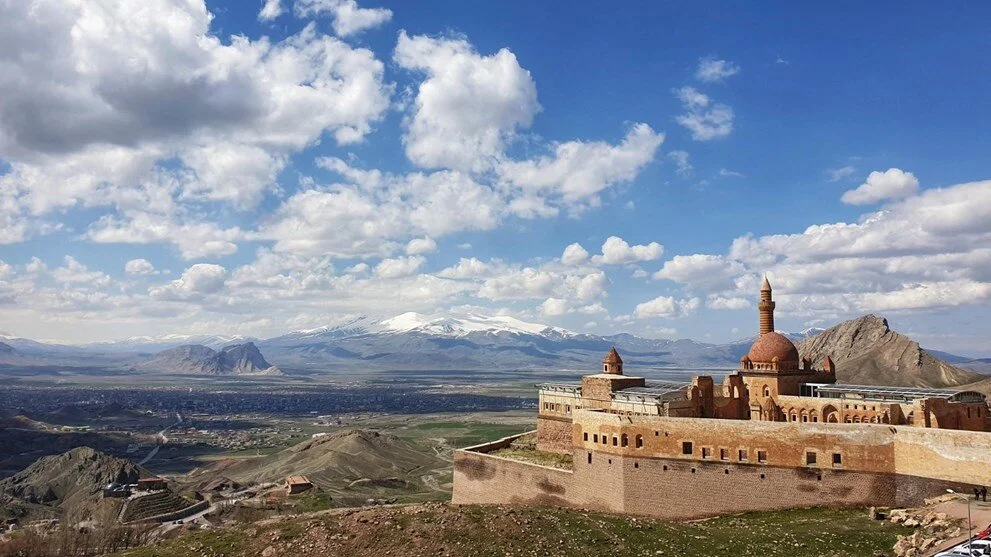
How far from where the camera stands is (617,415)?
51.3 metres

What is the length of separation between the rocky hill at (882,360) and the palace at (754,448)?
11436cm

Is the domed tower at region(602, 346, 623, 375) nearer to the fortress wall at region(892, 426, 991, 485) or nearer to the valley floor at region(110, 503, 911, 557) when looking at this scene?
the valley floor at region(110, 503, 911, 557)

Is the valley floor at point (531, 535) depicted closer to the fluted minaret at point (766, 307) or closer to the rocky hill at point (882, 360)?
the fluted minaret at point (766, 307)

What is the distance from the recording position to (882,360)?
572 ft

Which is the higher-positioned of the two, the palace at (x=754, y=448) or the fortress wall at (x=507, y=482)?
the palace at (x=754, y=448)

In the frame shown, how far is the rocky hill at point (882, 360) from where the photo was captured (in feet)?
518

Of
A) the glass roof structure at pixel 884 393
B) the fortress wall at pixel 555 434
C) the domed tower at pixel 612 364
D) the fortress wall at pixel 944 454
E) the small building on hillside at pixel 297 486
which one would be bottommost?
the small building on hillside at pixel 297 486

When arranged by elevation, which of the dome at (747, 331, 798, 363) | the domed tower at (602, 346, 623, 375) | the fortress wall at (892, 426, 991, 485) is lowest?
the fortress wall at (892, 426, 991, 485)

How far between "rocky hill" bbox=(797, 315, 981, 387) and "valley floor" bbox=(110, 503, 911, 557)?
131539 millimetres

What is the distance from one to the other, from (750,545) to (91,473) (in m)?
124

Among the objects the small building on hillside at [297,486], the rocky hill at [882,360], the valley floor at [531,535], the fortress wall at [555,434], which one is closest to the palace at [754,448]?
the valley floor at [531,535]

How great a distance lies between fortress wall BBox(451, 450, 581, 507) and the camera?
54281 millimetres

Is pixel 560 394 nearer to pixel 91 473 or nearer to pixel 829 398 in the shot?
pixel 829 398

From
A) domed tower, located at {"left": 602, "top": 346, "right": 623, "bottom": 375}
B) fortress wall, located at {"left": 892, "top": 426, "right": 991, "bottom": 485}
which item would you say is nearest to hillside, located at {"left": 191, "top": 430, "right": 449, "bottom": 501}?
domed tower, located at {"left": 602, "top": 346, "right": 623, "bottom": 375}
